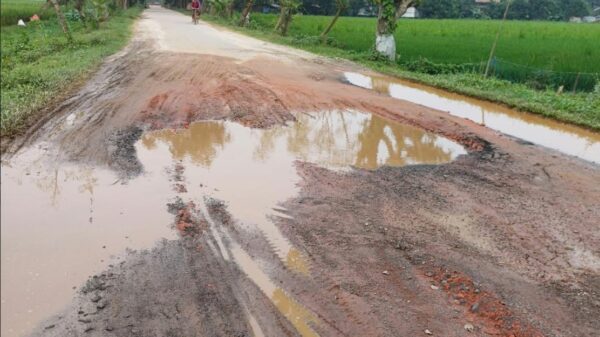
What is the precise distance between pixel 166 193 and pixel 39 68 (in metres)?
6.29

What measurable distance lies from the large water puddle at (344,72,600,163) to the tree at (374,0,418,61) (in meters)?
3.28

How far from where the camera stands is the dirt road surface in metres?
4.09

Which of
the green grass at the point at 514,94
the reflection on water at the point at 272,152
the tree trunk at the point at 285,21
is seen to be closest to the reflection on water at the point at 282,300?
the reflection on water at the point at 272,152

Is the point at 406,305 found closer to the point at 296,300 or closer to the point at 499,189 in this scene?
the point at 296,300

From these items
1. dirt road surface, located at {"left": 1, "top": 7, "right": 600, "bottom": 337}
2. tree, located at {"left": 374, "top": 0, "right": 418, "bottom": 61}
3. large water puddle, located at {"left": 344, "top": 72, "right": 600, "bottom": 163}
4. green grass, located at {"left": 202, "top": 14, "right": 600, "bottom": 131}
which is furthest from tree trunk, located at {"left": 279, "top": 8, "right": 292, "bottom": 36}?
dirt road surface, located at {"left": 1, "top": 7, "right": 600, "bottom": 337}

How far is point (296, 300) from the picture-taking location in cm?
423

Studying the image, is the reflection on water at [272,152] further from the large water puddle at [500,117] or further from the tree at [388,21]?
the tree at [388,21]

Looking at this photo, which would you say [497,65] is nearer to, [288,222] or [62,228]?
[288,222]

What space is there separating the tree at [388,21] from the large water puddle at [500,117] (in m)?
3.28

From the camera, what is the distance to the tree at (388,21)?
16828mm

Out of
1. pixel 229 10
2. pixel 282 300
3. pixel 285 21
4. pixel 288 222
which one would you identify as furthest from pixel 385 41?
pixel 229 10

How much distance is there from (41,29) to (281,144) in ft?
42.6

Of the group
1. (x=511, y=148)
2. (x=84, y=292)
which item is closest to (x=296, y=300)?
(x=84, y=292)

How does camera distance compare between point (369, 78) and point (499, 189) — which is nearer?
point (499, 189)
